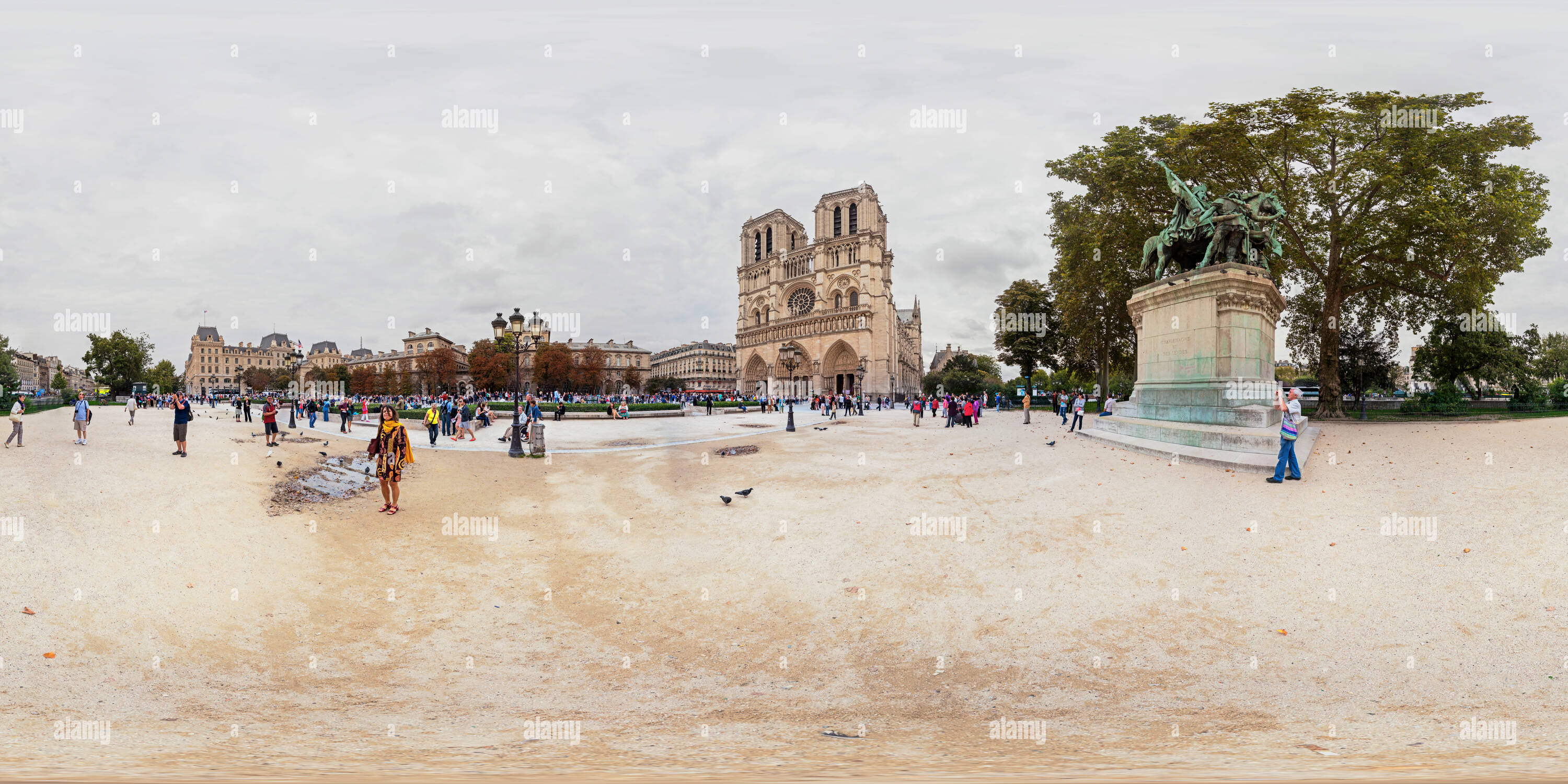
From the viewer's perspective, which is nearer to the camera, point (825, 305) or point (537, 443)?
point (537, 443)

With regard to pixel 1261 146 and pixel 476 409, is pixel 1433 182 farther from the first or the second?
pixel 476 409

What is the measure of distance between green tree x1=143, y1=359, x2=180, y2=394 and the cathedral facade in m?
92.0

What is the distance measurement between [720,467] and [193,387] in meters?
175

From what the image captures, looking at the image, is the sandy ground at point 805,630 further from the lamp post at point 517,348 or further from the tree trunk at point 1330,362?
the tree trunk at point 1330,362

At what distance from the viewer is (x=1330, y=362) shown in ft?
81.8

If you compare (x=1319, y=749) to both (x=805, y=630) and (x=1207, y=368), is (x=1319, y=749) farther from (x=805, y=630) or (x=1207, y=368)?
(x=1207, y=368)

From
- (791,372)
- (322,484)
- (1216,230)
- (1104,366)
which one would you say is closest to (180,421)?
(322,484)

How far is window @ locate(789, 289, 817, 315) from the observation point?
8669 centimetres

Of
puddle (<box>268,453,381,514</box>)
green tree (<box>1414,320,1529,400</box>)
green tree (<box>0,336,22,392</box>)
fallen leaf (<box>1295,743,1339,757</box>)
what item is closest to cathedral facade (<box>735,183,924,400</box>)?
green tree (<box>1414,320,1529,400</box>)

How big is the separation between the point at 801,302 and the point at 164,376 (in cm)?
10726

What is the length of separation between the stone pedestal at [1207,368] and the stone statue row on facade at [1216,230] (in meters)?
0.90

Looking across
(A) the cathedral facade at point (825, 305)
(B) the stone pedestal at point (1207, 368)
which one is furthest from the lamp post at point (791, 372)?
(B) the stone pedestal at point (1207, 368)

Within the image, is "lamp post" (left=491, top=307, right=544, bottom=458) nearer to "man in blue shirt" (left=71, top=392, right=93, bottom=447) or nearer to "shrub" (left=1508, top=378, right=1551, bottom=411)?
"man in blue shirt" (left=71, top=392, right=93, bottom=447)

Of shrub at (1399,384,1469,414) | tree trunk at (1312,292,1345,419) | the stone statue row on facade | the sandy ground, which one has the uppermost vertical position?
the stone statue row on facade
